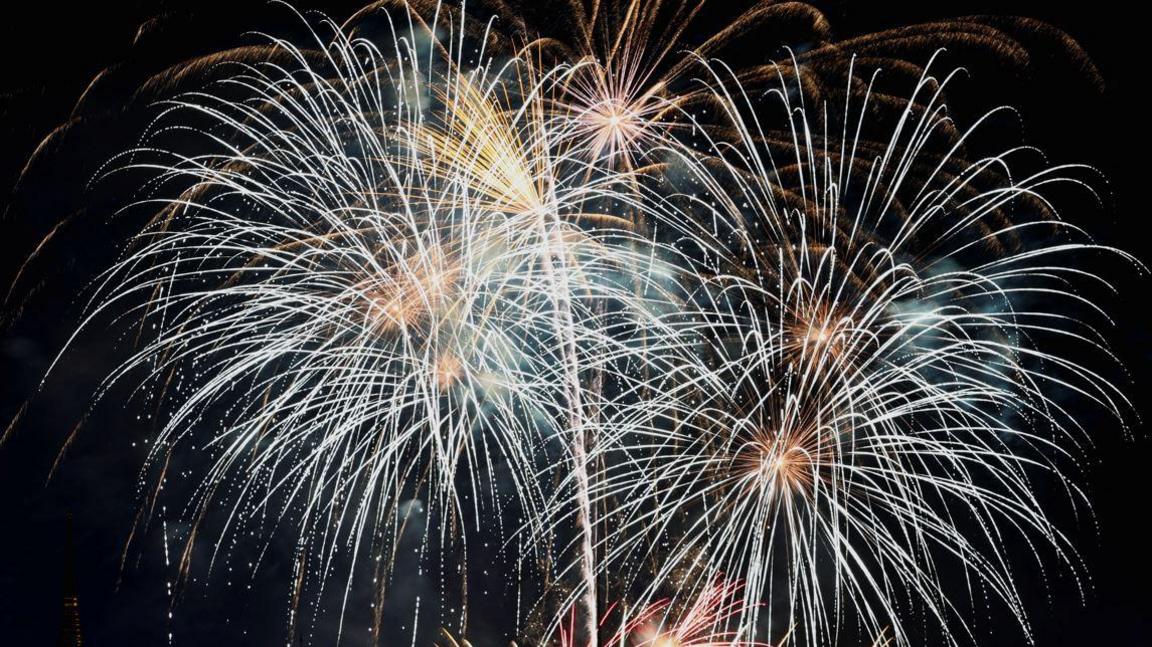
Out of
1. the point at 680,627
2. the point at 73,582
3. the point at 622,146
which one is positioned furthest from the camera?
the point at 73,582

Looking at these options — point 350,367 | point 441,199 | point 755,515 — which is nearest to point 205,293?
point 350,367

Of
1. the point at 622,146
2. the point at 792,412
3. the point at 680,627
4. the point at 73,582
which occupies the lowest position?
the point at 680,627

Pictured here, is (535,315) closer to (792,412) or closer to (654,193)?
(654,193)

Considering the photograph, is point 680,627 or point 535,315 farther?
point 680,627

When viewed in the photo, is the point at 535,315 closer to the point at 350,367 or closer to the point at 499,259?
the point at 499,259

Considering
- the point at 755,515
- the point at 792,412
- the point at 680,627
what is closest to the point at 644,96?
the point at 792,412

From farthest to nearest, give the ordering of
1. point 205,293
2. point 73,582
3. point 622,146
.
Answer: point 73,582 < point 622,146 < point 205,293

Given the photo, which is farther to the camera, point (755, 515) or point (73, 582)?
point (73, 582)

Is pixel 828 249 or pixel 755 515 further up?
pixel 828 249

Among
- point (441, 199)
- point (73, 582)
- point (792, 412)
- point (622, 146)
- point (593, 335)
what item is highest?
point (73, 582)
